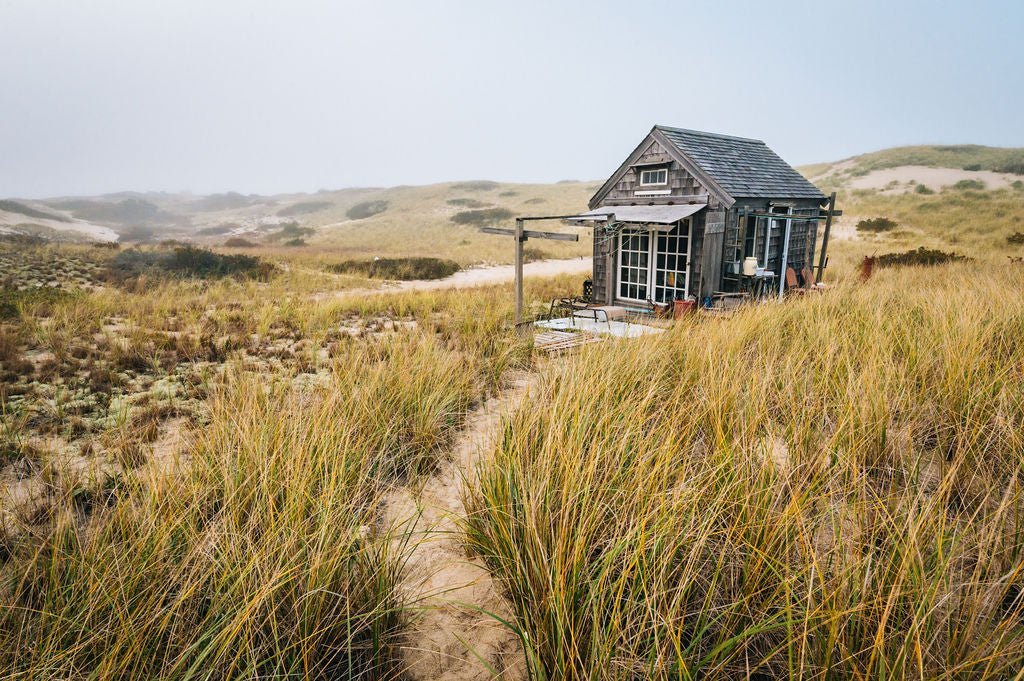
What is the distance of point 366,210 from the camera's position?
75.9 m

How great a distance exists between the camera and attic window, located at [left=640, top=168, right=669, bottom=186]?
1140 cm

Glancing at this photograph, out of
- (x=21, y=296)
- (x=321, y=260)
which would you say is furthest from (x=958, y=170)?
(x=21, y=296)

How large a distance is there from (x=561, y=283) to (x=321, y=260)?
1392 cm

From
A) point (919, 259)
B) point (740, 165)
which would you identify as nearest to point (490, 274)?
point (740, 165)

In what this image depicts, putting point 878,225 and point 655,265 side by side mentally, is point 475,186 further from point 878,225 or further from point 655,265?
point 655,265

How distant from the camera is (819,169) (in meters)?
72.9

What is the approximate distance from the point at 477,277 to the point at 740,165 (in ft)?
39.4

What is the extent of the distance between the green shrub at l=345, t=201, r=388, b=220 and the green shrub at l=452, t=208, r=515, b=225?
69.9 feet

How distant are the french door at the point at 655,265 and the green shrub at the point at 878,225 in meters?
27.3

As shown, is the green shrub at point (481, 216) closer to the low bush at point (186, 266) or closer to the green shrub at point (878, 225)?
the green shrub at point (878, 225)

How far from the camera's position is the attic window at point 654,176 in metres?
11.4

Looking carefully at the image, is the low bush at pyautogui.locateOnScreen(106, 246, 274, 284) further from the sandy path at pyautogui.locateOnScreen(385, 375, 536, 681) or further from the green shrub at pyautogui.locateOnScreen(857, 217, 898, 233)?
the green shrub at pyautogui.locateOnScreen(857, 217, 898, 233)

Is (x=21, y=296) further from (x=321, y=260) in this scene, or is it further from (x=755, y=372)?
(x=755, y=372)

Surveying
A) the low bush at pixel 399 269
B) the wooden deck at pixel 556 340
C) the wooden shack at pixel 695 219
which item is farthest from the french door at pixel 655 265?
the low bush at pixel 399 269
